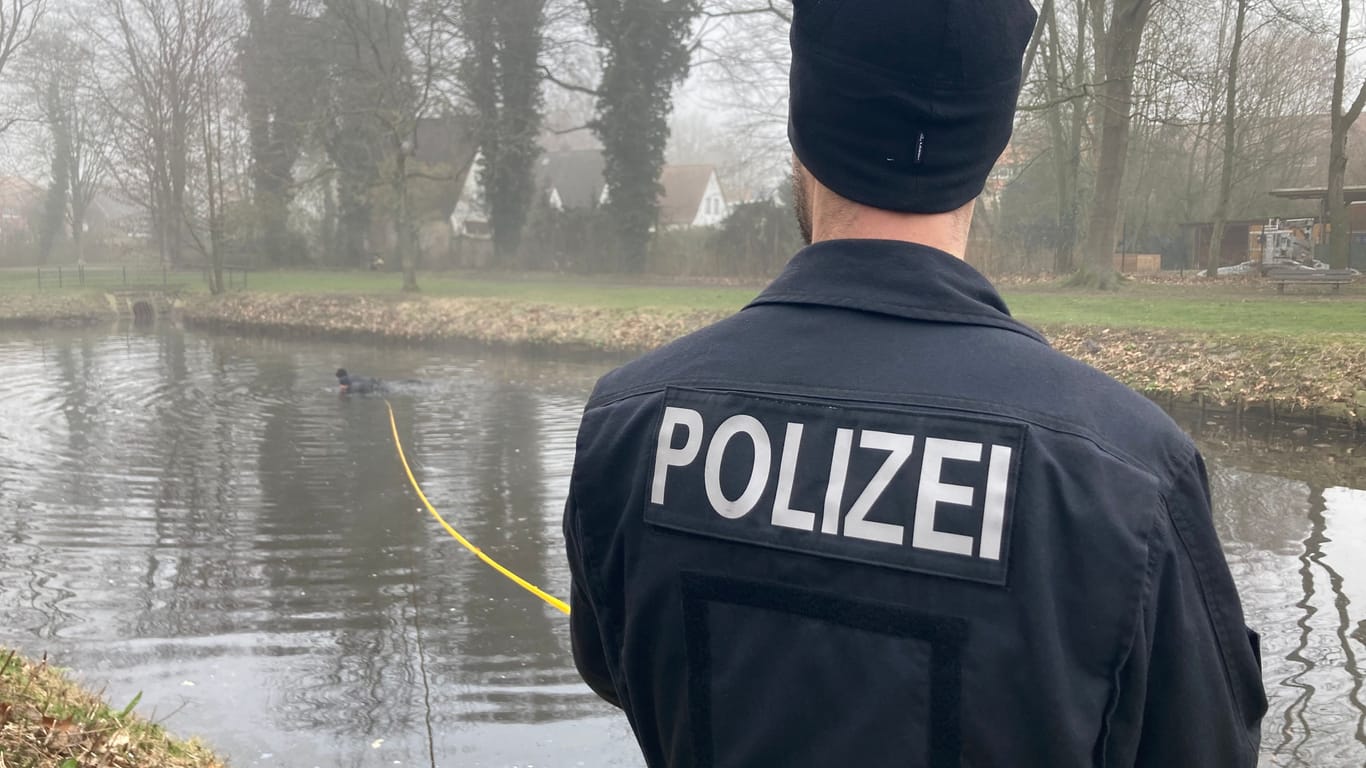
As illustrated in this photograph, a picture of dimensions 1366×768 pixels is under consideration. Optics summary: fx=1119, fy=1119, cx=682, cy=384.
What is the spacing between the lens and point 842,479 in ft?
4.13

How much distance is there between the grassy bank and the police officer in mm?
2666

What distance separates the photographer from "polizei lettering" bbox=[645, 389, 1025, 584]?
119 cm

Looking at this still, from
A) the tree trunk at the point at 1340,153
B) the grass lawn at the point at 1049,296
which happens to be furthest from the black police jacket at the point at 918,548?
the tree trunk at the point at 1340,153

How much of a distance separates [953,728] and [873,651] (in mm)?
114

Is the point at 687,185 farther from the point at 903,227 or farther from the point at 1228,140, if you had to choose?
the point at 903,227

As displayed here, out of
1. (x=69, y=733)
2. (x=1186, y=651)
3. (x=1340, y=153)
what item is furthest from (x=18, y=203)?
(x=1186, y=651)

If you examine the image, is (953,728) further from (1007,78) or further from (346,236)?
(346,236)

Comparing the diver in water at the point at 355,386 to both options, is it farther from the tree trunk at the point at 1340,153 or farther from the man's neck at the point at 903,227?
the tree trunk at the point at 1340,153

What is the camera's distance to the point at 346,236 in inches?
1560

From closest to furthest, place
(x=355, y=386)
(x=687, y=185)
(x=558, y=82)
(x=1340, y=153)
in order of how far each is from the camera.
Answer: (x=355, y=386)
(x=1340, y=153)
(x=558, y=82)
(x=687, y=185)

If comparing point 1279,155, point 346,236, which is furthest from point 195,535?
point 346,236

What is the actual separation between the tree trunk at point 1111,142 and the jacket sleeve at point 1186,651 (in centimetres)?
1950

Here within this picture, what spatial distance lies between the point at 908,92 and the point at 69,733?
357 cm

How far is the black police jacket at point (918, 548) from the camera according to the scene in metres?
1.17
